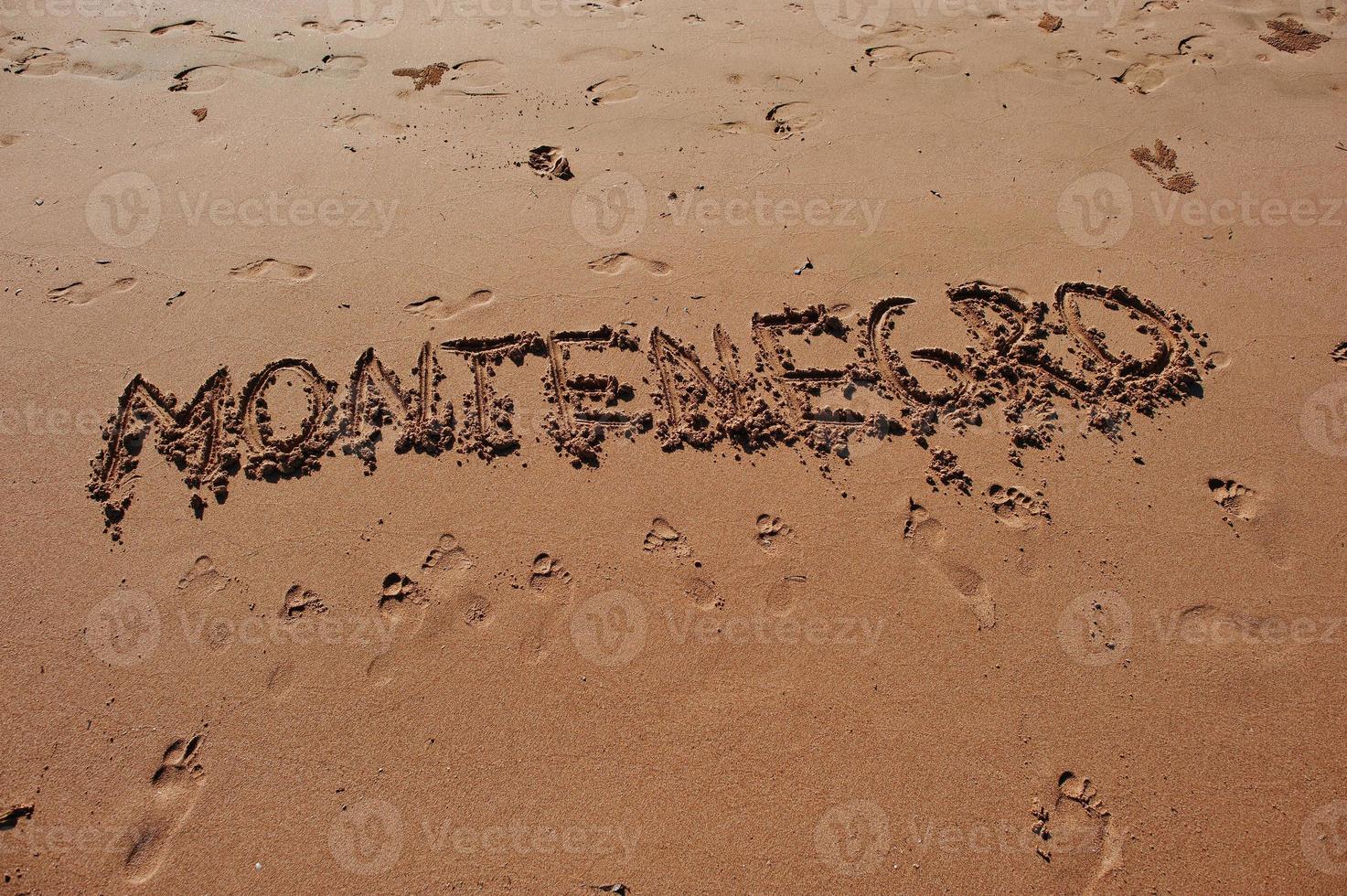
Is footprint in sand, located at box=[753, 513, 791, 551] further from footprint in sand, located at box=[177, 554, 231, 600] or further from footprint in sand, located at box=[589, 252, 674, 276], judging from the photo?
footprint in sand, located at box=[177, 554, 231, 600]

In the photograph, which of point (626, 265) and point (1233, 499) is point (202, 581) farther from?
point (1233, 499)

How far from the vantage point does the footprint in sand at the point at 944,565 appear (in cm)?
331

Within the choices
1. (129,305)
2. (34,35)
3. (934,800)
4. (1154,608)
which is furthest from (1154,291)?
(34,35)

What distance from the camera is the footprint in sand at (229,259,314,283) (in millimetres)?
4512

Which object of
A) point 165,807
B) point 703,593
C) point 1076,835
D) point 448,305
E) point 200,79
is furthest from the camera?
point 200,79

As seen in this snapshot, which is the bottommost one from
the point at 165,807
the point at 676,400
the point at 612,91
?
the point at 165,807

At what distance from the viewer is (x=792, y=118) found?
553cm

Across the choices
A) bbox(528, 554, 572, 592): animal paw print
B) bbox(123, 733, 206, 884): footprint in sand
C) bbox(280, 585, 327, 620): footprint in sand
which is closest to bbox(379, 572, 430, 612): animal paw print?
bbox(280, 585, 327, 620): footprint in sand

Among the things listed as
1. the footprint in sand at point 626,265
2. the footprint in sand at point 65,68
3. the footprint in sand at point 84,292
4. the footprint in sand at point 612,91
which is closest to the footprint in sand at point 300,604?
the footprint in sand at point 626,265

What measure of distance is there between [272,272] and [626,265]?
254cm

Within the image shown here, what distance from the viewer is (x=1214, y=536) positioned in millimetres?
3535

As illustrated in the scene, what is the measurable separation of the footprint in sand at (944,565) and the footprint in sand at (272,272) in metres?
4.37

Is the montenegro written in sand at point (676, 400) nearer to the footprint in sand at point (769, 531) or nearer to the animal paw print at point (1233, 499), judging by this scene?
the footprint in sand at point (769, 531)

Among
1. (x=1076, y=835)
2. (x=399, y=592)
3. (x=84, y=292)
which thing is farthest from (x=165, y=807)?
(x=1076, y=835)
